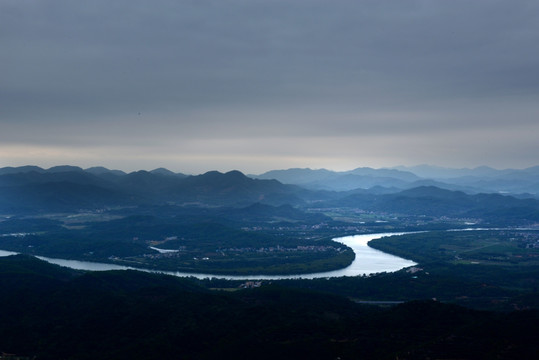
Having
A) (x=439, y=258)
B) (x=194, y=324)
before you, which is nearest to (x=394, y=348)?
(x=194, y=324)

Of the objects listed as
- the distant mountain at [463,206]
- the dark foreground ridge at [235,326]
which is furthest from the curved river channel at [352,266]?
the distant mountain at [463,206]

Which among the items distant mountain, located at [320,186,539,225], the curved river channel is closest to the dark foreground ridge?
the curved river channel

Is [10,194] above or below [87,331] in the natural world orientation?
above

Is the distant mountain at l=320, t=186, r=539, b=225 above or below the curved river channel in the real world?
above

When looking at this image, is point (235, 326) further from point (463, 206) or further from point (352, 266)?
point (463, 206)

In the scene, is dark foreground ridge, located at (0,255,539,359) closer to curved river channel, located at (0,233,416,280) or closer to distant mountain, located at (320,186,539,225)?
curved river channel, located at (0,233,416,280)

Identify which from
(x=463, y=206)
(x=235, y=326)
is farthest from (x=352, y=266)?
(x=463, y=206)

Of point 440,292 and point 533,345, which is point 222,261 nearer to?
point 440,292

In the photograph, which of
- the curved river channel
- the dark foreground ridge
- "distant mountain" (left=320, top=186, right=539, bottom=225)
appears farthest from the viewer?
"distant mountain" (left=320, top=186, right=539, bottom=225)
